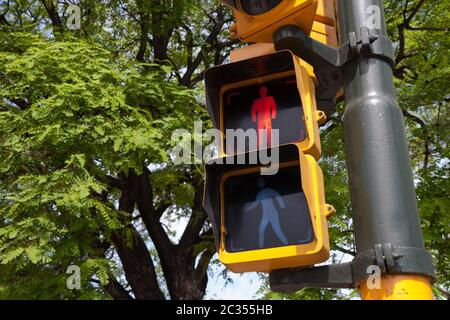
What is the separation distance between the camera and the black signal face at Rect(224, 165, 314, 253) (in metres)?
2.45

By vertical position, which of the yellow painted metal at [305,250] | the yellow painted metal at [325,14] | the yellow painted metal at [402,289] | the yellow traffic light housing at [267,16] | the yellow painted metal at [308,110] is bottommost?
the yellow painted metal at [402,289]

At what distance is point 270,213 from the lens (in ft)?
8.38

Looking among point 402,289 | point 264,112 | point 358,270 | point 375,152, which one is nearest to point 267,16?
point 264,112

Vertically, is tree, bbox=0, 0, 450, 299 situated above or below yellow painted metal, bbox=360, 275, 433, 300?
above

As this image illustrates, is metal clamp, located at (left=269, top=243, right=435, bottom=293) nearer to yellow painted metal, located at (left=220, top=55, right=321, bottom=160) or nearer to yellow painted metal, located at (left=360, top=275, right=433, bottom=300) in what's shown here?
yellow painted metal, located at (left=360, top=275, right=433, bottom=300)

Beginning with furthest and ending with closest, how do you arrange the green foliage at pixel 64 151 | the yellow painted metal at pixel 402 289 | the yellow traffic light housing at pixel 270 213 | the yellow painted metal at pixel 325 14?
the green foliage at pixel 64 151, the yellow painted metal at pixel 325 14, the yellow traffic light housing at pixel 270 213, the yellow painted metal at pixel 402 289

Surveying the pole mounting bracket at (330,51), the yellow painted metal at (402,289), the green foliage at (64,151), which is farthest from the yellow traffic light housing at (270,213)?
the green foliage at (64,151)

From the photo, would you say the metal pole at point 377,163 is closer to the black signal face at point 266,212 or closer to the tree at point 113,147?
the black signal face at point 266,212

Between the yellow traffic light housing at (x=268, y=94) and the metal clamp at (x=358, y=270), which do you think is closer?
the metal clamp at (x=358, y=270)

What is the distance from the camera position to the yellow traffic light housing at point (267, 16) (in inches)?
107

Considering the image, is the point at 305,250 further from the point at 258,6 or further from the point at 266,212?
the point at 258,6

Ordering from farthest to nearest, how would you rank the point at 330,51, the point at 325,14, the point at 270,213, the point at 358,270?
the point at 325,14 < the point at 330,51 < the point at 270,213 < the point at 358,270

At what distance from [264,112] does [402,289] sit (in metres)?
1.10

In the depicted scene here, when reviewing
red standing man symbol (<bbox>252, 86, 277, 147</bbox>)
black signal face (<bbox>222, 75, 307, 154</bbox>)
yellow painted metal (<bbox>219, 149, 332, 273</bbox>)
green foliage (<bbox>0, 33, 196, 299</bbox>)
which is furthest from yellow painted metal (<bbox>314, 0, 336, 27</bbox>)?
green foliage (<bbox>0, 33, 196, 299</bbox>)
